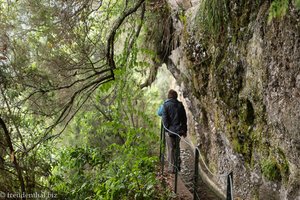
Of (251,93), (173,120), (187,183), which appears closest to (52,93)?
(173,120)

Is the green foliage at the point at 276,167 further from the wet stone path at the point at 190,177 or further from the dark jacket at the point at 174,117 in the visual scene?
the dark jacket at the point at 174,117

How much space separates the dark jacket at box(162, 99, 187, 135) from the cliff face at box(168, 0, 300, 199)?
0.70m

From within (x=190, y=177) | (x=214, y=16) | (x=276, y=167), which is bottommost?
(x=190, y=177)

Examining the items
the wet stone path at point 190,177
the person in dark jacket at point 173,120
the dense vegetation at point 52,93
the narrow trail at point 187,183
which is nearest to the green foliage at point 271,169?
the narrow trail at point 187,183

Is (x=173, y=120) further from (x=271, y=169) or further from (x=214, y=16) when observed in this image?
(x=271, y=169)

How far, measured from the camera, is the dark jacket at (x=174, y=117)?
23.9ft

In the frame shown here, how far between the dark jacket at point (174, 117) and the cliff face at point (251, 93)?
70 centimetres

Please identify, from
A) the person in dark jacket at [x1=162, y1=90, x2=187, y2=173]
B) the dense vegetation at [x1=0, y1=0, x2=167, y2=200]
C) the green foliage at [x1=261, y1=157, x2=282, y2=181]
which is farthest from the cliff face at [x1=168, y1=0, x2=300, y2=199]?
the dense vegetation at [x1=0, y1=0, x2=167, y2=200]

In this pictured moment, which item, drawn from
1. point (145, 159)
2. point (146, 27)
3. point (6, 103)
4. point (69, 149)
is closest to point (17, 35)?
point (6, 103)

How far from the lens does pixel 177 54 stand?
30.5ft

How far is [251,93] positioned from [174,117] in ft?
7.55

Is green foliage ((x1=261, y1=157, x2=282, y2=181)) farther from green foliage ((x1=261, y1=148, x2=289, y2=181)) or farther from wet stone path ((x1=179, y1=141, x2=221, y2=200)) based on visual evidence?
wet stone path ((x1=179, y1=141, x2=221, y2=200))

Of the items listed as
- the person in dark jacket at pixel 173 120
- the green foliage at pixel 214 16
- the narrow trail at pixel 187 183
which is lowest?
the narrow trail at pixel 187 183

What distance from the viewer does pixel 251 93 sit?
17.6ft
